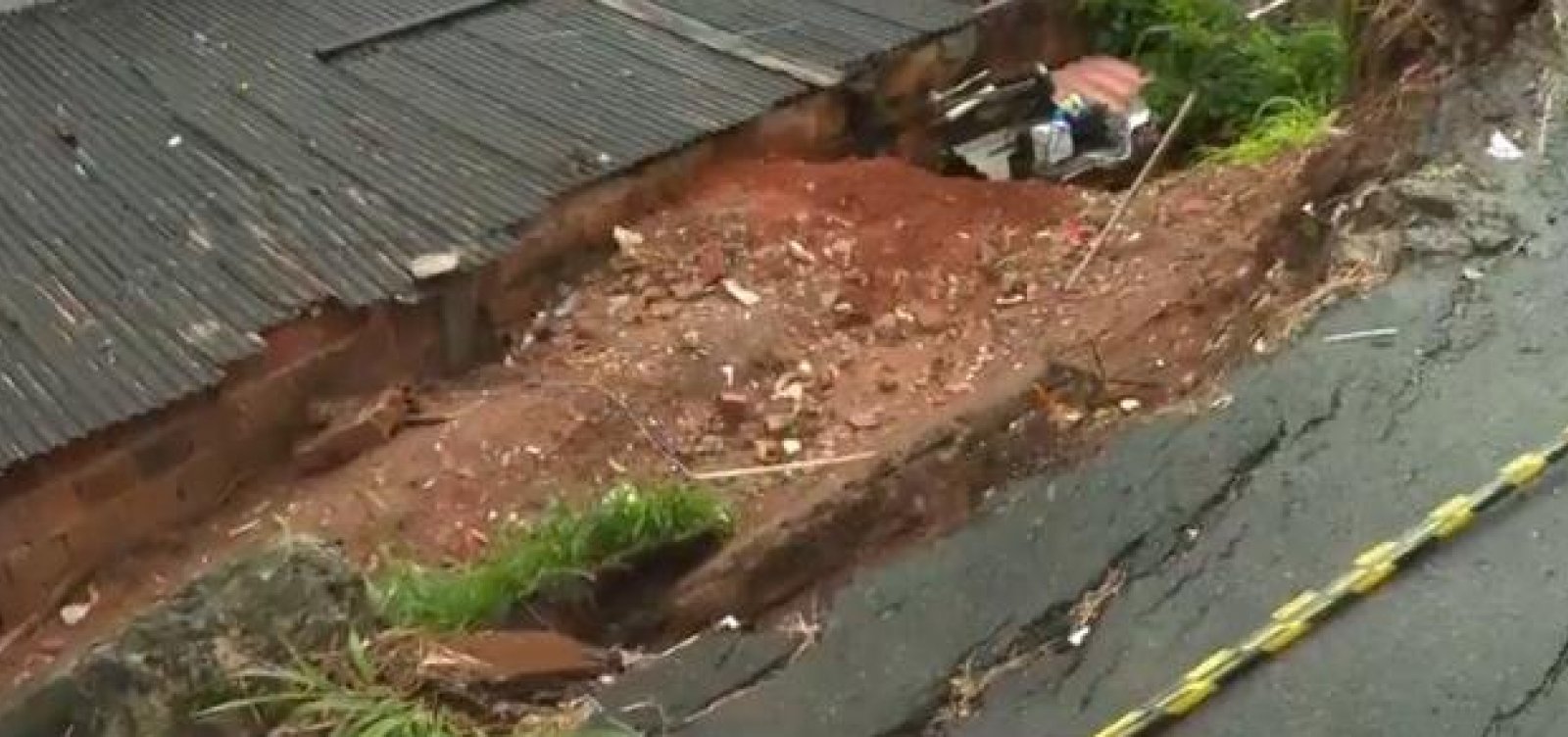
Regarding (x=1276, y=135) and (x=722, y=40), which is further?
(x=722, y=40)

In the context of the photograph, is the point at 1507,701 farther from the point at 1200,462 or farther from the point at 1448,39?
the point at 1448,39

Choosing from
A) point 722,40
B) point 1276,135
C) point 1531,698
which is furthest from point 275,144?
point 1531,698

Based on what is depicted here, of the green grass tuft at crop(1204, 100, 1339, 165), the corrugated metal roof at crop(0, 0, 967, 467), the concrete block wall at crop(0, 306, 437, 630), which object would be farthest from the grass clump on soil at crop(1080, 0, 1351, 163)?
the concrete block wall at crop(0, 306, 437, 630)

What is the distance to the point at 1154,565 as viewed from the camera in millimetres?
2922

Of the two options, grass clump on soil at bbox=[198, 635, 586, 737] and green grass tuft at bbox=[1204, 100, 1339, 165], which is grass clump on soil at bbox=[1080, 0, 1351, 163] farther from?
grass clump on soil at bbox=[198, 635, 586, 737]

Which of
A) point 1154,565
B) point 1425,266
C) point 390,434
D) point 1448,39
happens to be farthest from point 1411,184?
point 390,434

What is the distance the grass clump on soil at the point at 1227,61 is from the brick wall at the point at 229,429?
74.3 inches

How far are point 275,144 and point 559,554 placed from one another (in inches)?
107

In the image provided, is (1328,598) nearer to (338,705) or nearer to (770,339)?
(338,705)

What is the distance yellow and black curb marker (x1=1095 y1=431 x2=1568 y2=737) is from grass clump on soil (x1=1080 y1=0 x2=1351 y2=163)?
3.02 m

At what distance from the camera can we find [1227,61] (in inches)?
266

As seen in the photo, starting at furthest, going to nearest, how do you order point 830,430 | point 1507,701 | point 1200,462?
point 830,430, point 1200,462, point 1507,701

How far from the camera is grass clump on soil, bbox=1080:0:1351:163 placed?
20.9 ft

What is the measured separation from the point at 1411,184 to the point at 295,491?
9.92 ft
